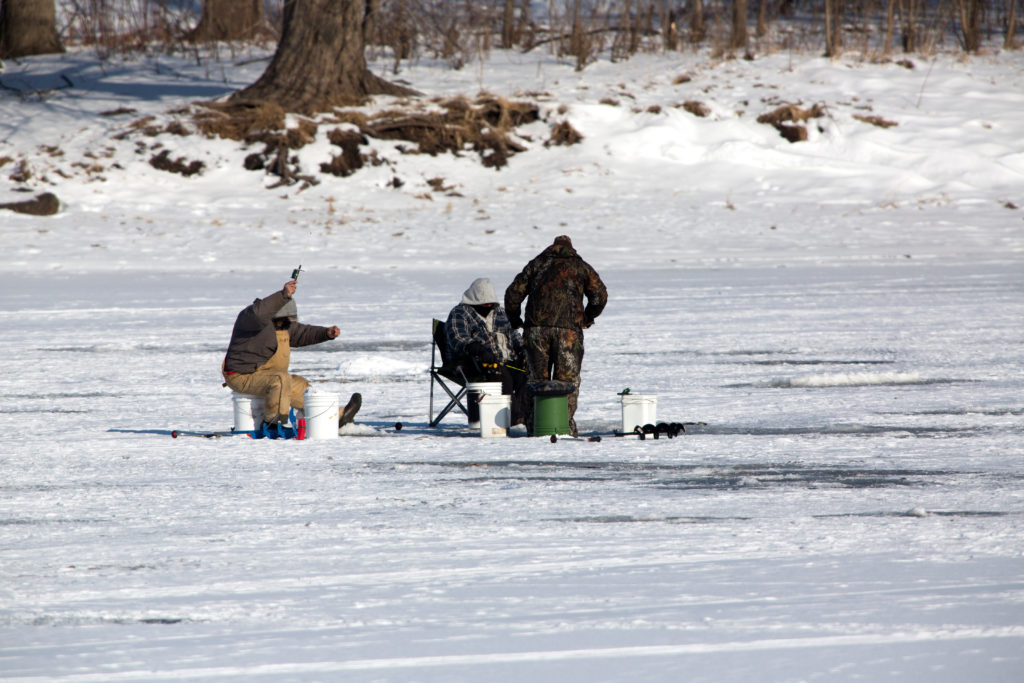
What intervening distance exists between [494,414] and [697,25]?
1002 inches

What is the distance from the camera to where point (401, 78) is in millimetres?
29156

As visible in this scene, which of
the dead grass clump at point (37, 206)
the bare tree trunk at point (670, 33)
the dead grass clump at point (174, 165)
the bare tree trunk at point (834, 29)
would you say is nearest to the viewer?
the dead grass clump at point (37, 206)

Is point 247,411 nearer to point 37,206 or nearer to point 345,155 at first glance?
point 37,206

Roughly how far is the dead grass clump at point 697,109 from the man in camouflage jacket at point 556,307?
1872 centimetres

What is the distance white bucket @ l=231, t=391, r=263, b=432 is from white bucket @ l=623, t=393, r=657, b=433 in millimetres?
2318

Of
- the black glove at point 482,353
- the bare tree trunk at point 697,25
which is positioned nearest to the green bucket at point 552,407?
the black glove at point 482,353

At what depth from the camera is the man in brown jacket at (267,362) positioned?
824 centimetres

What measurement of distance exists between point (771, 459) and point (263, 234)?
50.8 ft

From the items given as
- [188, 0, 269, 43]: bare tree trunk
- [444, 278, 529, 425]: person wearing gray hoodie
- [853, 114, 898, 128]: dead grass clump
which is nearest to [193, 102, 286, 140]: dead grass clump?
[188, 0, 269, 43]: bare tree trunk

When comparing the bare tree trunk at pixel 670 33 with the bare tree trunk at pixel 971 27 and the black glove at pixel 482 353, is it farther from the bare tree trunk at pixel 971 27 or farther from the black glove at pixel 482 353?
the black glove at pixel 482 353

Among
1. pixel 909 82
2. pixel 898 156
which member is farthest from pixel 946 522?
pixel 909 82

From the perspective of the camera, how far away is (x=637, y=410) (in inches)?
320

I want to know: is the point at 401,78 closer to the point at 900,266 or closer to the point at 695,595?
the point at 900,266

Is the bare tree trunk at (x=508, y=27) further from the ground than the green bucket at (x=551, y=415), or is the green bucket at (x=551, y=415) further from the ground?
the bare tree trunk at (x=508, y=27)
